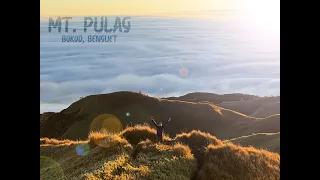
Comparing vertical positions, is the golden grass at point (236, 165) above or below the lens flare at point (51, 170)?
above

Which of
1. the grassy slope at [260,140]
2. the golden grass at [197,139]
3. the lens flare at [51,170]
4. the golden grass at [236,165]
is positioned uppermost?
the golden grass at [197,139]

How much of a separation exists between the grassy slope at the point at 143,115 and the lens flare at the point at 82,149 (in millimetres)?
32219

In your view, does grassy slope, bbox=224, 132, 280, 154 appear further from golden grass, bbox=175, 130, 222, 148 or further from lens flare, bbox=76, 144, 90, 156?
lens flare, bbox=76, 144, 90, 156

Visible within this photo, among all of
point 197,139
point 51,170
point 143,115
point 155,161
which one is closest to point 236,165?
point 197,139

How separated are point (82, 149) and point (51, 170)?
69.0 inches

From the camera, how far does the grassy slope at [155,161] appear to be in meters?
12.3

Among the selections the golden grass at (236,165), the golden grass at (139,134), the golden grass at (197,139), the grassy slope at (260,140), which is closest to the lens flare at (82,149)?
the golden grass at (139,134)

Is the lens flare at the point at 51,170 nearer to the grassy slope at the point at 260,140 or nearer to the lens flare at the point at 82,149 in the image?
the lens flare at the point at 82,149

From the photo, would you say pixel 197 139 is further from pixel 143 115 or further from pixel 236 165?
pixel 143 115
